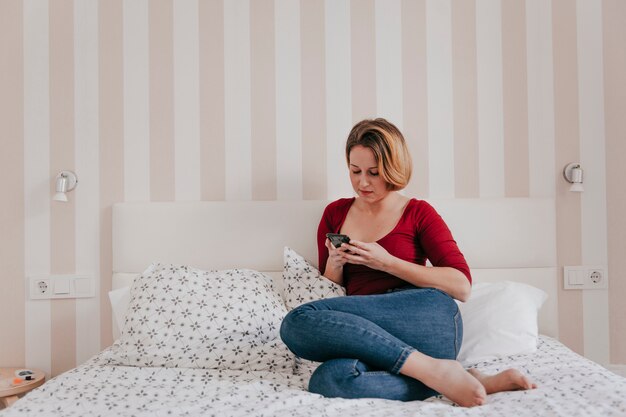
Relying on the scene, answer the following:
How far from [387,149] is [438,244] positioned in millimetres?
363

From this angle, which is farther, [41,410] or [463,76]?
[463,76]

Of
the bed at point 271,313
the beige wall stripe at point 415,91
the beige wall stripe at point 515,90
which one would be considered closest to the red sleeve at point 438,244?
the bed at point 271,313

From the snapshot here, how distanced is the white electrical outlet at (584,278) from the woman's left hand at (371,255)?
3.37ft

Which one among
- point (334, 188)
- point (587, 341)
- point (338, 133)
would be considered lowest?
point (587, 341)

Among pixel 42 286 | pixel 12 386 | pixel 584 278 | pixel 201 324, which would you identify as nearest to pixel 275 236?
pixel 201 324

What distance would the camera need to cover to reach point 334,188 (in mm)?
2246

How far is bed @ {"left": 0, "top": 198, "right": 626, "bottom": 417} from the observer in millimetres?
1276

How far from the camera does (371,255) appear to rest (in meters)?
1.65

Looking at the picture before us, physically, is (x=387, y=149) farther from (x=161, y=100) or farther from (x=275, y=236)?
(x=161, y=100)

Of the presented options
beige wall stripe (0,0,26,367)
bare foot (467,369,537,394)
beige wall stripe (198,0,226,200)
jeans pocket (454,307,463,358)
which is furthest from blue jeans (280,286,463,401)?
A: beige wall stripe (0,0,26,367)

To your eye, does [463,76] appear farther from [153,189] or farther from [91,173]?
[91,173]

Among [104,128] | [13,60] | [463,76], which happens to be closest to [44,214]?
[104,128]

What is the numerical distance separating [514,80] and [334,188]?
910 millimetres

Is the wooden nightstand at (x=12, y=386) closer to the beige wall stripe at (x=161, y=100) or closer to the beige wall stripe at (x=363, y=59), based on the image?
the beige wall stripe at (x=161, y=100)
